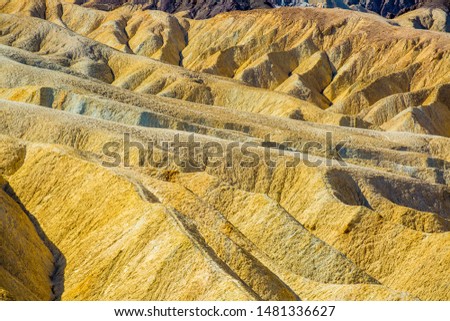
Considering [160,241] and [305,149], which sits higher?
[160,241]

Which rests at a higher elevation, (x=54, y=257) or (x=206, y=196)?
(x=54, y=257)

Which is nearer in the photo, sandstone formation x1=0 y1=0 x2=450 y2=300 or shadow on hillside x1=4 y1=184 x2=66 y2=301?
sandstone formation x1=0 y1=0 x2=450 y2=300

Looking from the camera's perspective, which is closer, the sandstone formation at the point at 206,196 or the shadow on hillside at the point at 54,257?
the sandstone formation at the point at 206,196

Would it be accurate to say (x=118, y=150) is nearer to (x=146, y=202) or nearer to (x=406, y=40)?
(x=146, y=202)

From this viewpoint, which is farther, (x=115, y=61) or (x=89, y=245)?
(x=115, y=61)

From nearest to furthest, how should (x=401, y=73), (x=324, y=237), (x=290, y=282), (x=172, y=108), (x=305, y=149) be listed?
(x=290, y=282), (x=324, y=237), (x=305, y=149), (x=172, y=108), (x=401, y=73)

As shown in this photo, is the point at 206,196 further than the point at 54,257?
Yes

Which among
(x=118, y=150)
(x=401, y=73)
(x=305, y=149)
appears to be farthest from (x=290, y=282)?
(x=401, y=73)
